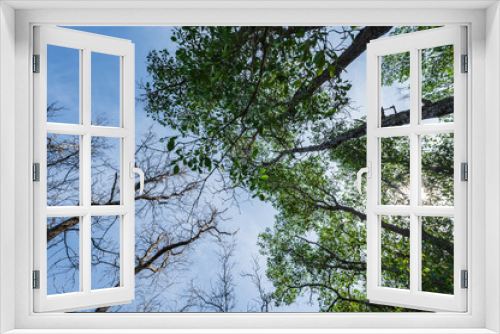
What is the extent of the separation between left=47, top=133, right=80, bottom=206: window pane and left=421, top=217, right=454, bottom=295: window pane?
2712mm

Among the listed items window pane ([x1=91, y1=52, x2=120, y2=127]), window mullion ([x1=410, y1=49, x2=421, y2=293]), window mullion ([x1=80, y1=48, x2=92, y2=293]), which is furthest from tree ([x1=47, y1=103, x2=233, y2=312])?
window mullion ([x1=410, y1=49, x2=421, y2=293])

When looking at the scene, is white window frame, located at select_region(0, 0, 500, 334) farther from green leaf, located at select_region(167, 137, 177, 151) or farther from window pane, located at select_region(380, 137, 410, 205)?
green leaf, located at select_region(167, 137, 177, 151)

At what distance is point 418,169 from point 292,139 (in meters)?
1.73

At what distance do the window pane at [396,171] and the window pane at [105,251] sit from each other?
7.57 ft

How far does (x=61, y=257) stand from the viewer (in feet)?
9.81

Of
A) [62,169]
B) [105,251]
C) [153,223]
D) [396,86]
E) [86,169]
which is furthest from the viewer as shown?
[153,223]

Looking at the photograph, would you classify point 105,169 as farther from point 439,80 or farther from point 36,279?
point 439,80

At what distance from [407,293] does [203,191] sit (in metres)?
2.06

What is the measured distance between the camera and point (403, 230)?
11.1ft

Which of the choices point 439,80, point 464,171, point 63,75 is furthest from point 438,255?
point 63,75

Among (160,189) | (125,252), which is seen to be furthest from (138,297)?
(125,252)

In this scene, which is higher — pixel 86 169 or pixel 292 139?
pixel 292 139
